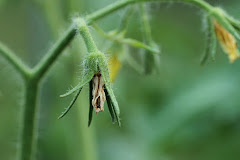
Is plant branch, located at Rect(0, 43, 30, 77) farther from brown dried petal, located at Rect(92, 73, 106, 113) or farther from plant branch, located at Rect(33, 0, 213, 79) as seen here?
brown dried petal, located at Rect(92, 73, 106, 113)

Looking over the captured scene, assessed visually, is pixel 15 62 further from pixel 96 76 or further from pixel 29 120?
pixel 96 76

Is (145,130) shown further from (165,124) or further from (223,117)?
(223,117)

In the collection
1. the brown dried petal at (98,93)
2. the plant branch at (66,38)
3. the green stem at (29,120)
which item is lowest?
Answer: the brown dried petal at (98,93)

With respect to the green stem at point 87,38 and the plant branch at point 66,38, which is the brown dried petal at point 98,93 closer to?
the green stem at point 87,38

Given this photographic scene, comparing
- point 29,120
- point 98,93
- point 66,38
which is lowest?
point 98,93

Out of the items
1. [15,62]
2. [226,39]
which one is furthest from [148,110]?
[15,62]

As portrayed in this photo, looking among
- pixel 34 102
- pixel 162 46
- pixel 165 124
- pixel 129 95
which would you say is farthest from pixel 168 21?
pixel 34 102

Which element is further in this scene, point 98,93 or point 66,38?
point 66,38

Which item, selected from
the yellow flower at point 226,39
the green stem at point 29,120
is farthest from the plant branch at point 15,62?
the yellow flower at point 226,39
